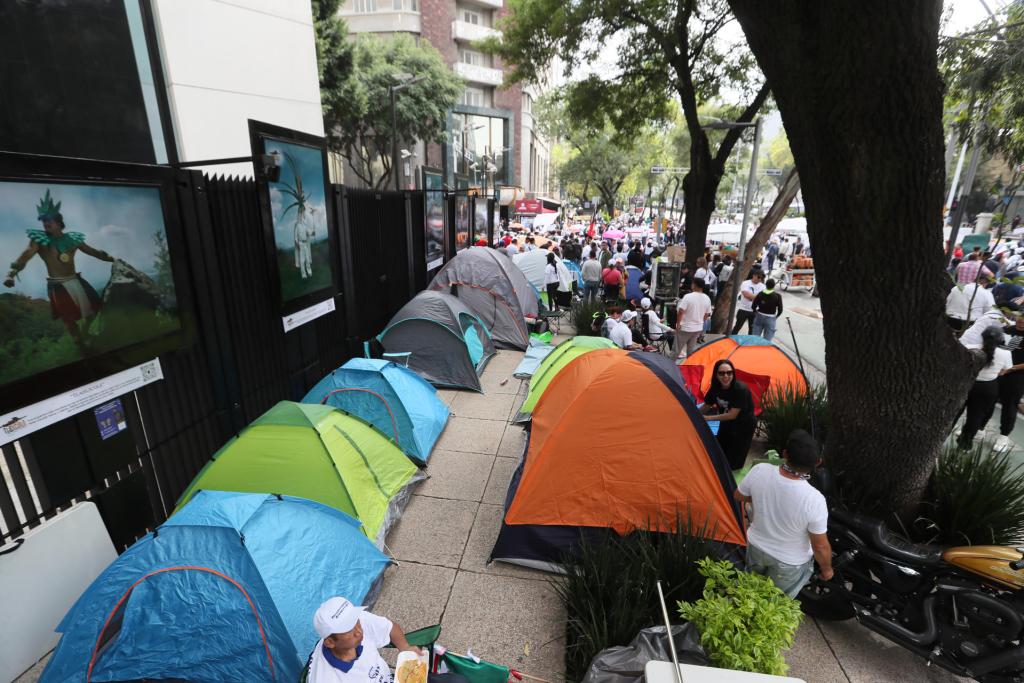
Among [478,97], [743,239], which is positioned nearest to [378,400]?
[743,239]

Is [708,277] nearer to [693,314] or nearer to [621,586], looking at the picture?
[693,314]

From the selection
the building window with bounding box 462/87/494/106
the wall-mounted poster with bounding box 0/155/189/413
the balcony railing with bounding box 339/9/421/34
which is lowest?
the wall-mounted poster with bounding box 0/155/189/413

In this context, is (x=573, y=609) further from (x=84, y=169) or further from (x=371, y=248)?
(x=371, y=248)

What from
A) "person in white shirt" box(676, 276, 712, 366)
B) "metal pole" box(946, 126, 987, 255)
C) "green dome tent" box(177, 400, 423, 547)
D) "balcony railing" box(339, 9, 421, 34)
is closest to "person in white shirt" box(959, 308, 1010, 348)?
"metal pole" box(946, 126, 987, 255)

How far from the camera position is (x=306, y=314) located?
21.3 ft

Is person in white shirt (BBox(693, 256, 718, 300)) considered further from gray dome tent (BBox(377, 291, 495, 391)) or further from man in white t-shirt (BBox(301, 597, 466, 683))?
man in white t-shirt (BBox(301, 597, 466, 683))

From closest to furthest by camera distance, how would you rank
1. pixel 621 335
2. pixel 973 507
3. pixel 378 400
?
pixel 973 507, pixel 378 400, pixel 621 335

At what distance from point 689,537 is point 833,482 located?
1.71m

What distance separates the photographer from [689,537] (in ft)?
12.8

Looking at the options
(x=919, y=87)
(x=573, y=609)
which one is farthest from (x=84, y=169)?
(x=919, y=87)

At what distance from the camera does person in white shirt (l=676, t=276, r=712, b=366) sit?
8.80m

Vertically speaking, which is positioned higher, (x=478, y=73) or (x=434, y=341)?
(x=478, y=73)

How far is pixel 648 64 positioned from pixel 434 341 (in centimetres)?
1003

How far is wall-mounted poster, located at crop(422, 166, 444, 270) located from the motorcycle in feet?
32.2
